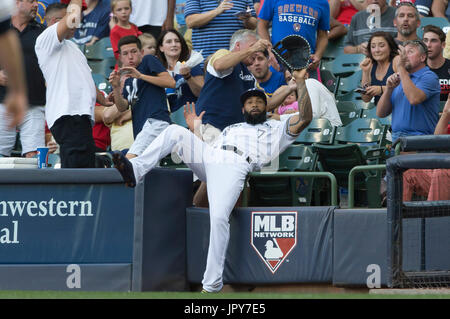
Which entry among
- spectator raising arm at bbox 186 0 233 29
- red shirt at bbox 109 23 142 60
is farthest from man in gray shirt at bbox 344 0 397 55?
red shirt at bbox 109 23 142 60

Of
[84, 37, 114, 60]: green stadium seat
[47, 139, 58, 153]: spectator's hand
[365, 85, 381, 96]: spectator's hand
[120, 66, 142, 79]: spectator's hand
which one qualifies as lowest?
[47, 139, 58, 153]: spectator's hand

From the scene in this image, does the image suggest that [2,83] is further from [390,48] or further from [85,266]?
[390,48]

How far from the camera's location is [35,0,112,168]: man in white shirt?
27.0 feet

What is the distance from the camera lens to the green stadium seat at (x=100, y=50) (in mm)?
12711

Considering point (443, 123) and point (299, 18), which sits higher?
point (299, 18)

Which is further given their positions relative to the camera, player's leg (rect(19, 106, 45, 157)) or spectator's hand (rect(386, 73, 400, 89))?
player's leg (rect(19, 106, 45, 157))

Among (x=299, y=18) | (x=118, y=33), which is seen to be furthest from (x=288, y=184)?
(x=118, y=33)

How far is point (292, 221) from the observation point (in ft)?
25.5

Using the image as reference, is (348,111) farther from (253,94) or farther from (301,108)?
(301,108)

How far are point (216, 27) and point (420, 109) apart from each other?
346 centimetres

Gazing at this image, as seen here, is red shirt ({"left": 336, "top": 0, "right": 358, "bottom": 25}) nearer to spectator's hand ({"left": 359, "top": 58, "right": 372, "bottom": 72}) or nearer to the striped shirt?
the striped shirt

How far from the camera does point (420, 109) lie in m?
8.40

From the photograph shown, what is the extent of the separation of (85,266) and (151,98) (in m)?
2.04

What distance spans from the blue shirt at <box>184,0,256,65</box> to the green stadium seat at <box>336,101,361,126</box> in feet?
5.14
